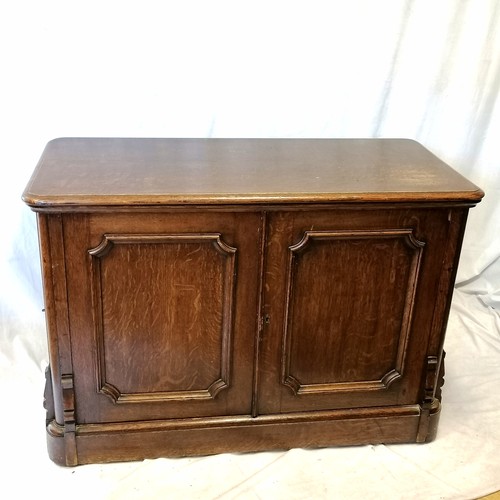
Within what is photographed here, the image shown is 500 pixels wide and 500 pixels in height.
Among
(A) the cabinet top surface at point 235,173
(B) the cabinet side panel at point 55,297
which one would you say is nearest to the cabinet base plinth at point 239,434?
(B) the cabinet side panel at point 55,297

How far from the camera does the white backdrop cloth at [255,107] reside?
6.22 feet

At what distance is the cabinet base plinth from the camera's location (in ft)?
6.12

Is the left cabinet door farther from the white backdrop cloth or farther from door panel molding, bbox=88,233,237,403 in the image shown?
the white backdrop cloth

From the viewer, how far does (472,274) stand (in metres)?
2.65

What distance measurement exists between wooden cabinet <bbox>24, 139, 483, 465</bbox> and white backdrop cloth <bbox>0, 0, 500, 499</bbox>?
0.10 m

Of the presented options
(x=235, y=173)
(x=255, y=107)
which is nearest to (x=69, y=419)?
(x=235, y=173)

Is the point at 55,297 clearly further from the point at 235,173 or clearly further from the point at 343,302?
the point at 343,302

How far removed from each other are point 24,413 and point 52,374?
0.34m

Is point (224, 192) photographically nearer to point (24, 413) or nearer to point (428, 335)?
point (428, 335)

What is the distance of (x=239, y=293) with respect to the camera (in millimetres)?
1775

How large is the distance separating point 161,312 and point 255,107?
79 cm

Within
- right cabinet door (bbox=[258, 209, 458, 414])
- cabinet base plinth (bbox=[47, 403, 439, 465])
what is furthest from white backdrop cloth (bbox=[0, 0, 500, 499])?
right cabinet door (bbox=[258, 209, 458, 414])

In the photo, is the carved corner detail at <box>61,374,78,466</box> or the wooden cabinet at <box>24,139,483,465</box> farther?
the carved corner detail at <box>61,374,78,466</box>

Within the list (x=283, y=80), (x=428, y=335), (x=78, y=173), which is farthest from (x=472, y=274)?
(x=78, y=173)
